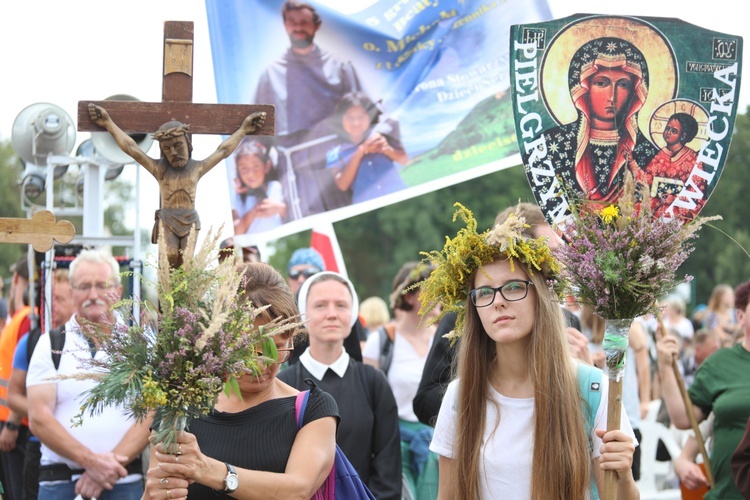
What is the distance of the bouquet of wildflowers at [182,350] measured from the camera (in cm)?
305

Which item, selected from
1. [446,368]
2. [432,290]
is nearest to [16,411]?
[446,368]

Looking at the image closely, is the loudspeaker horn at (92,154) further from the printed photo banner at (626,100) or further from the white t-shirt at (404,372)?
the printed photo banner at (626,100)

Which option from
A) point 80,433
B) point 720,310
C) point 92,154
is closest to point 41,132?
point 92,154

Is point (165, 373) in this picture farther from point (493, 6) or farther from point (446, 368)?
point (493, 6)

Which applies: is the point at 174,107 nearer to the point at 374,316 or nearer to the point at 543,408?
the point at 543,408

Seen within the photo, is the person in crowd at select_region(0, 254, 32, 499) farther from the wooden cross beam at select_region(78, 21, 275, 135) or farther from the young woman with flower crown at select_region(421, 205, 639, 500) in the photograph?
the young woman with flower crown at select_region(421, 205, 639, 500)

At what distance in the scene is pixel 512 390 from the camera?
12.5 ft

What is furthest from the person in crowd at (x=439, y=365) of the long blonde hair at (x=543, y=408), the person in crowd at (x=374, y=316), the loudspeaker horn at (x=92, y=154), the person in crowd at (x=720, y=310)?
the person in crowd at (x=720, y=310)

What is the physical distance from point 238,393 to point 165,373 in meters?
0.27

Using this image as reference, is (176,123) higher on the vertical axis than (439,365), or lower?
higher

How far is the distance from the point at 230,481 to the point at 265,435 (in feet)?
1.02

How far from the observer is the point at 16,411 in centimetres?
696

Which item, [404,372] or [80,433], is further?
[404,372]

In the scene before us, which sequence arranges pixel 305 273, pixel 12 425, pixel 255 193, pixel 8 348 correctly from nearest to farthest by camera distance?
pixel 255 193 → pixel 12 425 → pixel 8 348 → pixel 305 273
